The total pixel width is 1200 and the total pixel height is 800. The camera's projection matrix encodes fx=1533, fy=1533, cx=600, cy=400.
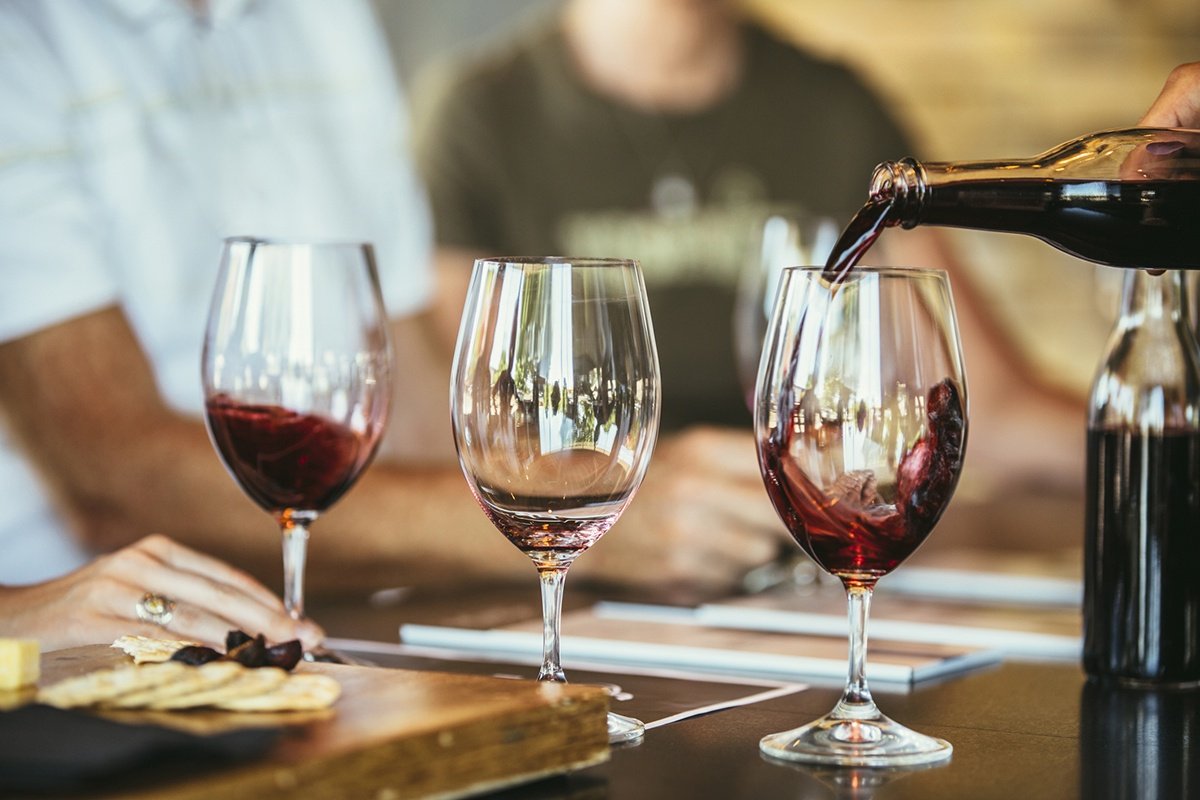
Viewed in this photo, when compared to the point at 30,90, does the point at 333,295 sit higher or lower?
lower

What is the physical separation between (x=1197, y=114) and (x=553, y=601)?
0.46 meters

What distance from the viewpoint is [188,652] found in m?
0.63

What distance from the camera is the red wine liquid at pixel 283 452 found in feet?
2.88

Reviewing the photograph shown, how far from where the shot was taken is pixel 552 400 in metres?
0.70

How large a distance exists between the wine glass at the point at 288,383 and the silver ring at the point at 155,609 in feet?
0.24

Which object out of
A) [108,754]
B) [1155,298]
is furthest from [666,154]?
[108,754]

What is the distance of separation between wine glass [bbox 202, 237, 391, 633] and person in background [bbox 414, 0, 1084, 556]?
5.91ft

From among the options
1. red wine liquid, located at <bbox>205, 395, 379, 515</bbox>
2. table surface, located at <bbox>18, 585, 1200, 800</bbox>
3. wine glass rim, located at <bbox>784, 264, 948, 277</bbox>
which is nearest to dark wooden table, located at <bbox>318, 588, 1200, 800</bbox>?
table surface, located at <bbox>18, 585, 1200, 800</bbox>

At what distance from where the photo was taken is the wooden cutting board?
494 millimetres

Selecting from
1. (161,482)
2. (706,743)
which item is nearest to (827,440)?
(706,743)

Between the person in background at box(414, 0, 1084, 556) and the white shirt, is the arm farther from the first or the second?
the person in background at box(414, 0, 1084, 556)

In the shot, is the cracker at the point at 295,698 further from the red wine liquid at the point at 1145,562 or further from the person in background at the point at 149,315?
the person in background at the point at 149,315

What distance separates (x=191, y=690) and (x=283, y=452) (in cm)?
32

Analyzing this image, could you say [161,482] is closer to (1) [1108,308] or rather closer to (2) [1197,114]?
(2) [1197,114]
